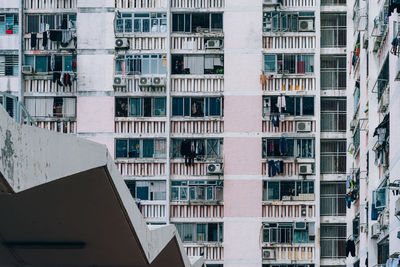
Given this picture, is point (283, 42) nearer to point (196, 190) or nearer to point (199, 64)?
point (199, 64)

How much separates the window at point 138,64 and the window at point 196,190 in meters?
4.20

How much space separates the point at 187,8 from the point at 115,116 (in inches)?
186

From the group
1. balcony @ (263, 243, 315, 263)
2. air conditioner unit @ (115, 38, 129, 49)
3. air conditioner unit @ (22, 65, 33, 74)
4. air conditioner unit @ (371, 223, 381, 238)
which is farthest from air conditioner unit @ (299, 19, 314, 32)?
→ air conditioner unit @ (371, 223, 381, 238)

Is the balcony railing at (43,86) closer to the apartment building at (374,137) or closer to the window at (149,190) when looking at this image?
the window at (149,190)

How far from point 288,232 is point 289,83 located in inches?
212

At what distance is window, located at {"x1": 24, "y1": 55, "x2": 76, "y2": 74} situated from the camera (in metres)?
41.1

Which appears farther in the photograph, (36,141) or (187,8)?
(187,8)

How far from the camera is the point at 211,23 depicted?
41312 millimetres

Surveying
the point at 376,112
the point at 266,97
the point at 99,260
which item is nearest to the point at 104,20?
the point at 266,97

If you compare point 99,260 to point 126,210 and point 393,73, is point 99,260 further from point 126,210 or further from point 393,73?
point 393,73

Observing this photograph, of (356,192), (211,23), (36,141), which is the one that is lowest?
(356,192)

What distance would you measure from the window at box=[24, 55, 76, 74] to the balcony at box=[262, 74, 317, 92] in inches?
278

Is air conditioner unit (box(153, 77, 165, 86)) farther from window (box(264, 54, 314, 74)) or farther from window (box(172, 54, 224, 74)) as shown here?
window (box(264, 54, 314, 74))

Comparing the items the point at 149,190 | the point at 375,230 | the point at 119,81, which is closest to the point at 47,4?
the point at 119,81
